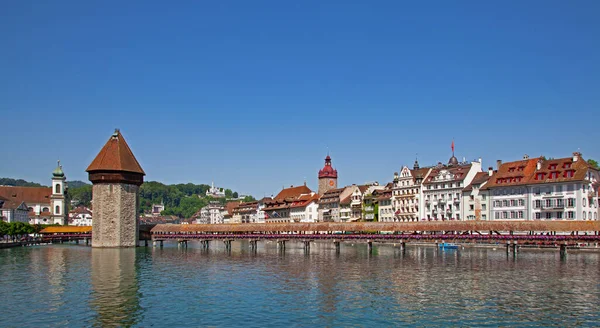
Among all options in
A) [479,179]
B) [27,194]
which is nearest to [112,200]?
[479,179]

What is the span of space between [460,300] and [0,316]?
2072cm

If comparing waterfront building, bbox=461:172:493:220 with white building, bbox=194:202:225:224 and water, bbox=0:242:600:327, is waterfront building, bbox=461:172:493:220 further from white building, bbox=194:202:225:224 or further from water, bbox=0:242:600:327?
white building, bbox=194:202:225:224

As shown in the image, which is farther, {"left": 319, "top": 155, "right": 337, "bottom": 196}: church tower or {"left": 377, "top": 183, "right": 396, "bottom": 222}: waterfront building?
{"left": 319, "top": 155, "right": 337, "bottom": 196}: church tower

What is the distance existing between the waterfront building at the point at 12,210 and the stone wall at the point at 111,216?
128 feet

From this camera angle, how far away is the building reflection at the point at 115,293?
24.6 metres

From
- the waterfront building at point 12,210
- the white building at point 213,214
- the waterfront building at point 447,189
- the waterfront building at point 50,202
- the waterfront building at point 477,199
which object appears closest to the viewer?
the waterfront building at point 477,199

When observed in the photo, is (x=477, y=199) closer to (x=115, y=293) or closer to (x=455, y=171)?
(x=455, y=171)

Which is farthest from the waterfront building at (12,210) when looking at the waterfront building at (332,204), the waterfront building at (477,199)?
the waterfront building at (477,199)

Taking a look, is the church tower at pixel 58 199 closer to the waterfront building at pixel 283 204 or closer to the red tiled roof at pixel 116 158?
the waterfront building at pixel 283 204

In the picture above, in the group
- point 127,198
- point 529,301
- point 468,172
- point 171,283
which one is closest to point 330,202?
point 468,172

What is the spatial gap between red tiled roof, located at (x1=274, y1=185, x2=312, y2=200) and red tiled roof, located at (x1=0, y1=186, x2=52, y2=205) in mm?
46313

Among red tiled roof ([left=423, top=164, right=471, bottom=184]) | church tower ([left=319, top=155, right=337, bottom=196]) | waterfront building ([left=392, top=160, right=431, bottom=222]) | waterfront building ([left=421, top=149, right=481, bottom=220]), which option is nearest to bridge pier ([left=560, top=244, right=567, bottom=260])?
waterfront building ([left=421, top=149, right=481, bottom=220])

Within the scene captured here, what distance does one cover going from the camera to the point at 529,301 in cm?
2814

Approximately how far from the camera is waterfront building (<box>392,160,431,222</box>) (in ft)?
283
